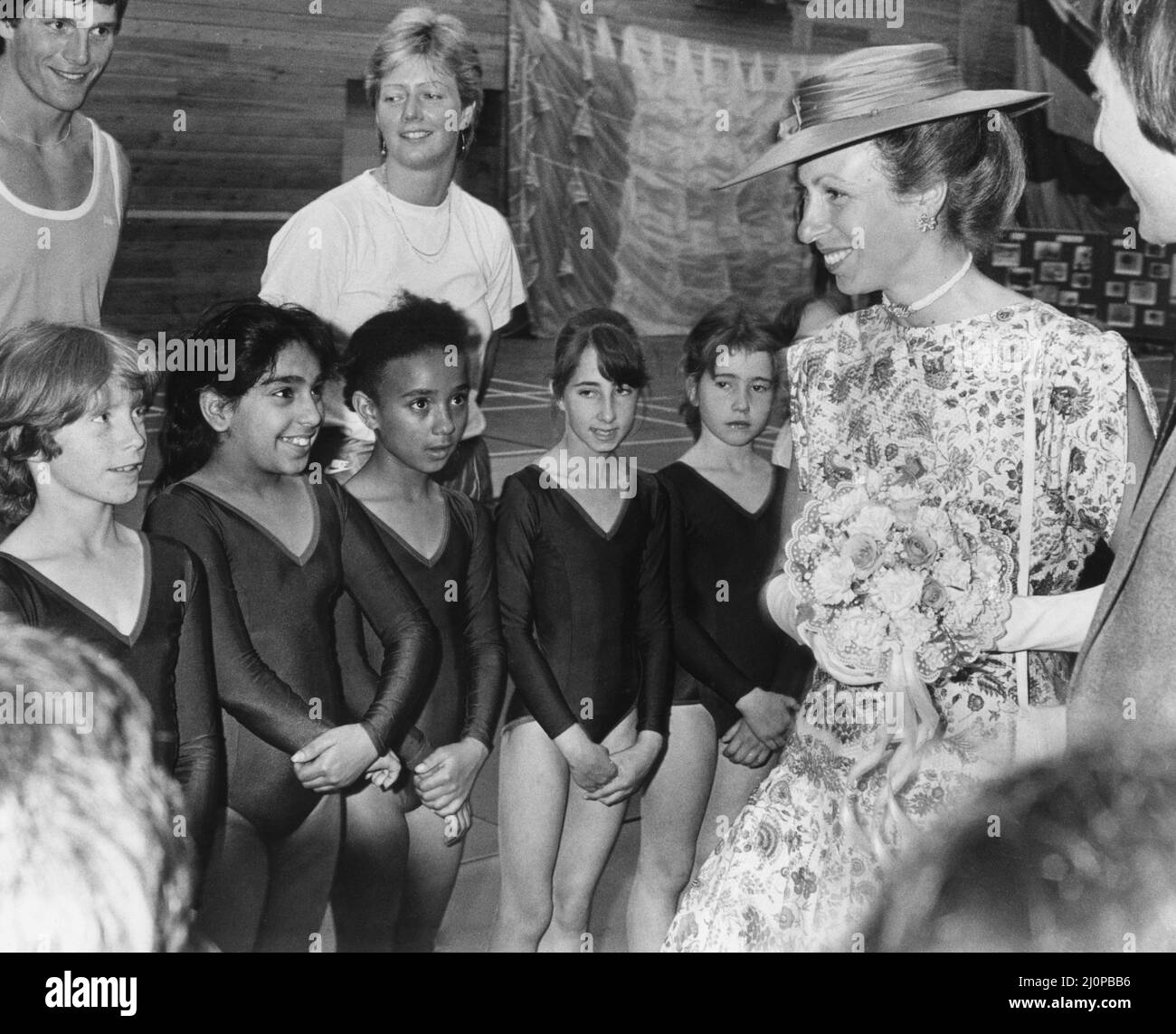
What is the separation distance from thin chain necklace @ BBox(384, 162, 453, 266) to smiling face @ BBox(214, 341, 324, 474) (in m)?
0.28

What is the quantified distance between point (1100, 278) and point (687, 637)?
108cm

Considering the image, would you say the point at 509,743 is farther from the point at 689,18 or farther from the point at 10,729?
the point at 689,18

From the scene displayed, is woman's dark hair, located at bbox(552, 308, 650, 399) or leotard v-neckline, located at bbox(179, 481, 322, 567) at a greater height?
woman's dark hair, located at bbox(552, 308, 650, 399)

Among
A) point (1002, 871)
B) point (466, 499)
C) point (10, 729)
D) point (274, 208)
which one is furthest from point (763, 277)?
point (10, 729)

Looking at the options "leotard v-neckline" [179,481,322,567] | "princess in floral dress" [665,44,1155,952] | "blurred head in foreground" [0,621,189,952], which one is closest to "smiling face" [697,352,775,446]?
"princess in floral dress" [665,44,1155,952]

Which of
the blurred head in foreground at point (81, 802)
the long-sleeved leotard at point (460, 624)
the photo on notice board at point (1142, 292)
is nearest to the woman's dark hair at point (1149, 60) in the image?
the photo on notice board at point (1142, 292)

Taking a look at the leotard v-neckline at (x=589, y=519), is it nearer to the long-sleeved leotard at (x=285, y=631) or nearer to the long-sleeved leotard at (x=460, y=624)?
the long-sleeved leotard at (x=460, y=624)

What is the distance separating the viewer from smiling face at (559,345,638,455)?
3215 mm

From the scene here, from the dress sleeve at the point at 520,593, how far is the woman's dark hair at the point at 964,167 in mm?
920

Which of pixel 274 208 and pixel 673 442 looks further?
pixel 673 442

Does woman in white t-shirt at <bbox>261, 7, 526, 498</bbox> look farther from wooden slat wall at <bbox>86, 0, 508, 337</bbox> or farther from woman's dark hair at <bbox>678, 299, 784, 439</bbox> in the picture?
woman's dark hair at <bbox>678, 299, 784, 439</bbox>

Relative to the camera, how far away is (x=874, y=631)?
275 centimetres

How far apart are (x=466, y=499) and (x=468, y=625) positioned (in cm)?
24
